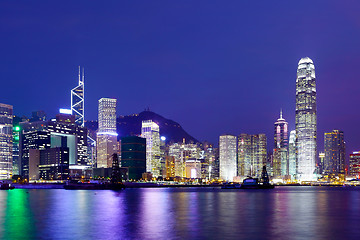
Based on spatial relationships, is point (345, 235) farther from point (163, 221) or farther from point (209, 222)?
point (163, 221)

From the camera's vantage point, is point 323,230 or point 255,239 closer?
point 255,239

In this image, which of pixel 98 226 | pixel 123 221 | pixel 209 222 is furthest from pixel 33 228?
pixel 209 222

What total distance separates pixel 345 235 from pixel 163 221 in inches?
1034

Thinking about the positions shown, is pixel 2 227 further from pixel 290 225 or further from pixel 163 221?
pixel 290 225

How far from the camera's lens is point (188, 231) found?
197 ft

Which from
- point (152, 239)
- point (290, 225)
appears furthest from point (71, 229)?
point (290, 225)

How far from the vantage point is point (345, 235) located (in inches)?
2240

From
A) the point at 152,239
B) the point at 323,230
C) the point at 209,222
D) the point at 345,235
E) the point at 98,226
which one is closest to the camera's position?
the point at 152,239

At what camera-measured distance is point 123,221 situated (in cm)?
7181

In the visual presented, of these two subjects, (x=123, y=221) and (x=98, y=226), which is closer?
(x=98, y=226)

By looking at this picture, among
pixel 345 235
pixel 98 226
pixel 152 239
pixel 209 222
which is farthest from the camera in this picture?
pixel 209 222

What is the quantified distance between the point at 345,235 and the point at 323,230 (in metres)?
4.91

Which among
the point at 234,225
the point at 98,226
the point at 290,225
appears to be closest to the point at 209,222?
the point at 234,225

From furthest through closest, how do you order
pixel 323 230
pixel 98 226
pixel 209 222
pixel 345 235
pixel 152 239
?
pixel 209 222 < pixel 98 226 < pixel 323 230 < pixel 345 235 < pixel 152 239
